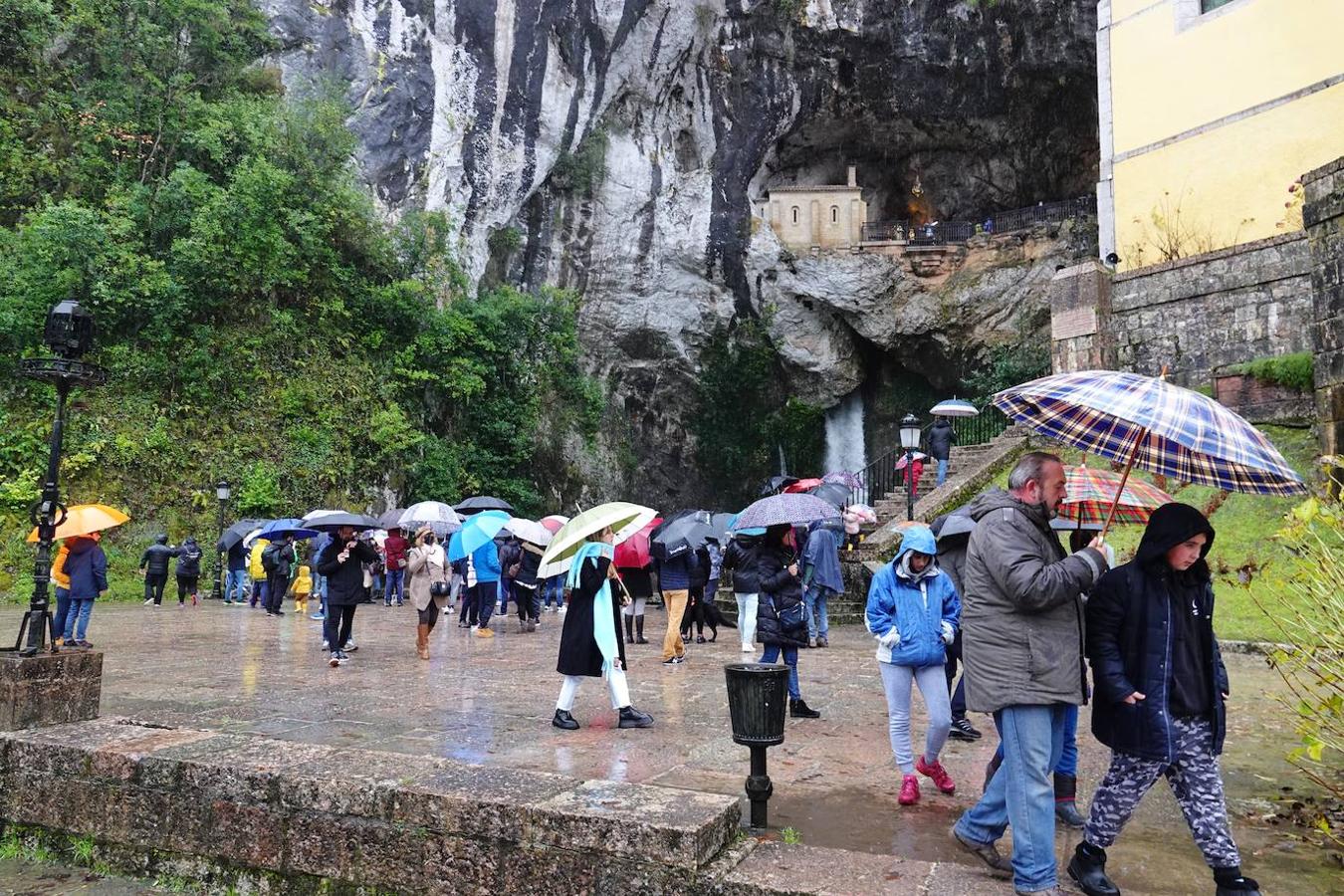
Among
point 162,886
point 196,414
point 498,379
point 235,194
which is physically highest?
point 235,194

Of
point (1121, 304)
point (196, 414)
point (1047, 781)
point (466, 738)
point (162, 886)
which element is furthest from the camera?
point (196, 414)

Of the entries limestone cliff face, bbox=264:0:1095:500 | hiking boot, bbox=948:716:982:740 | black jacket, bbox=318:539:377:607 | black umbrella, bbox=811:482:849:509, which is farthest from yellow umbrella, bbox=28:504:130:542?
limestone cliff face, bbox=264:0:1095:500

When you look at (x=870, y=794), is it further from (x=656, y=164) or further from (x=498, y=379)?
(x=656, y=164)

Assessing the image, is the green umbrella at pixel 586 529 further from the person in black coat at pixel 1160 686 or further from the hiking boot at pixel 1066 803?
the person in black coat at pixel 1160 686

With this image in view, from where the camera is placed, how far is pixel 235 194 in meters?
21.6

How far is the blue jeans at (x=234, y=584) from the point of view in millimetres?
18219

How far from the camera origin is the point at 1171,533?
3.50m

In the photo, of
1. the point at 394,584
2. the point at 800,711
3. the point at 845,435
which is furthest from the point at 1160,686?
the point at 845,435

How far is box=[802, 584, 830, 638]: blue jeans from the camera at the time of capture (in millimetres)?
10922

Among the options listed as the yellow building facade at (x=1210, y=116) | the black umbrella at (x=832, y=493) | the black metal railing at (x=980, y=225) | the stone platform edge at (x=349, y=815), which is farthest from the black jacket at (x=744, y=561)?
the black metal railing at (x=980, y=225)

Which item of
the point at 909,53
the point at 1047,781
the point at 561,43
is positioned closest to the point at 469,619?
the point at 1047,781

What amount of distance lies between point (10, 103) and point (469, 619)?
19028 mm

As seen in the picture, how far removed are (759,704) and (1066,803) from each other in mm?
1835

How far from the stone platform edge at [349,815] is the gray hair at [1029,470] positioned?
6.23 ft
